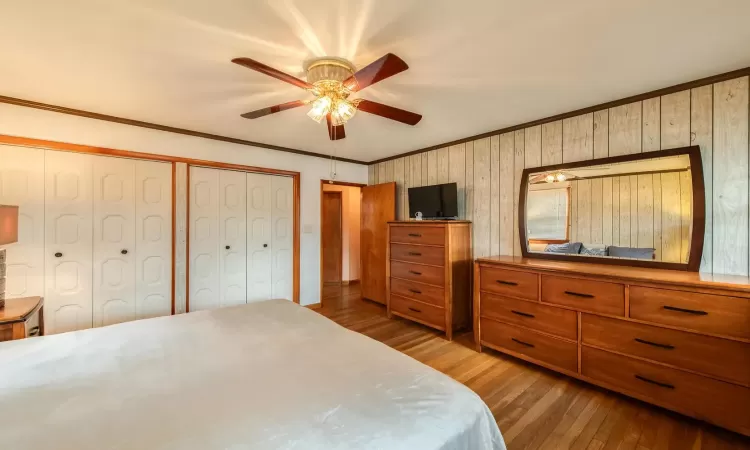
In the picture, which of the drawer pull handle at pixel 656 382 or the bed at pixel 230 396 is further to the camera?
the drawer pull handle at pixel 656 382

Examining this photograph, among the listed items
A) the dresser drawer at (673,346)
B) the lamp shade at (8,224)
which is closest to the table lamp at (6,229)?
the lamp shade at (8,224)

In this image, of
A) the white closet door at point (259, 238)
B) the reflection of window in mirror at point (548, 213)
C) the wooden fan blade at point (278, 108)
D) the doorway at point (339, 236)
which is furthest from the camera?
the doorway at point (339, 236)

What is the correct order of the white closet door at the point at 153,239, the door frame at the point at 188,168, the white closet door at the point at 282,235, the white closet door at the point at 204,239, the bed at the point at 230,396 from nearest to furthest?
the bed at the point at 230,396 → the door frame at the point at 188,168 → the white closet door at the point at 153,239 → the white closet door at the point at 204,239 → the white closet door at the point at 282,235

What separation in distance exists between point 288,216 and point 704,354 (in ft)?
13.3

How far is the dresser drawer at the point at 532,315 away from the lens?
2.26 m

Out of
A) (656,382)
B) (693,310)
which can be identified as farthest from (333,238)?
(693,310)

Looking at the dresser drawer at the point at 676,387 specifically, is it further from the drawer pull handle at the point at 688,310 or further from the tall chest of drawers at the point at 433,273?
the tall chest of drawers at the point at 433,273

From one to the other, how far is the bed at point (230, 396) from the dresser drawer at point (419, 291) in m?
1.85

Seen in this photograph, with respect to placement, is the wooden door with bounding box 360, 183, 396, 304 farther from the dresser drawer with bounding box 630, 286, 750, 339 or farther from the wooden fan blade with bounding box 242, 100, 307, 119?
the dresser drawer with bounding box 630, 286, 750, 339

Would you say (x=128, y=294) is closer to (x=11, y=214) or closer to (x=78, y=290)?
(x=78, y=290)

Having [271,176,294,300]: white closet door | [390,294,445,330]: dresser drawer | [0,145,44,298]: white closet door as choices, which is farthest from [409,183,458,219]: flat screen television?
[0,145,44,298]: white closet door

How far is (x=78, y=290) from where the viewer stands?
273 centimetres

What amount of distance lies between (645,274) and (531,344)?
985 millimetres

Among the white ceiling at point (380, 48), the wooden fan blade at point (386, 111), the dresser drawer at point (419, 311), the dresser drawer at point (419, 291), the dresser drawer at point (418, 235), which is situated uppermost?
the white ceiling at point (380, 48)
